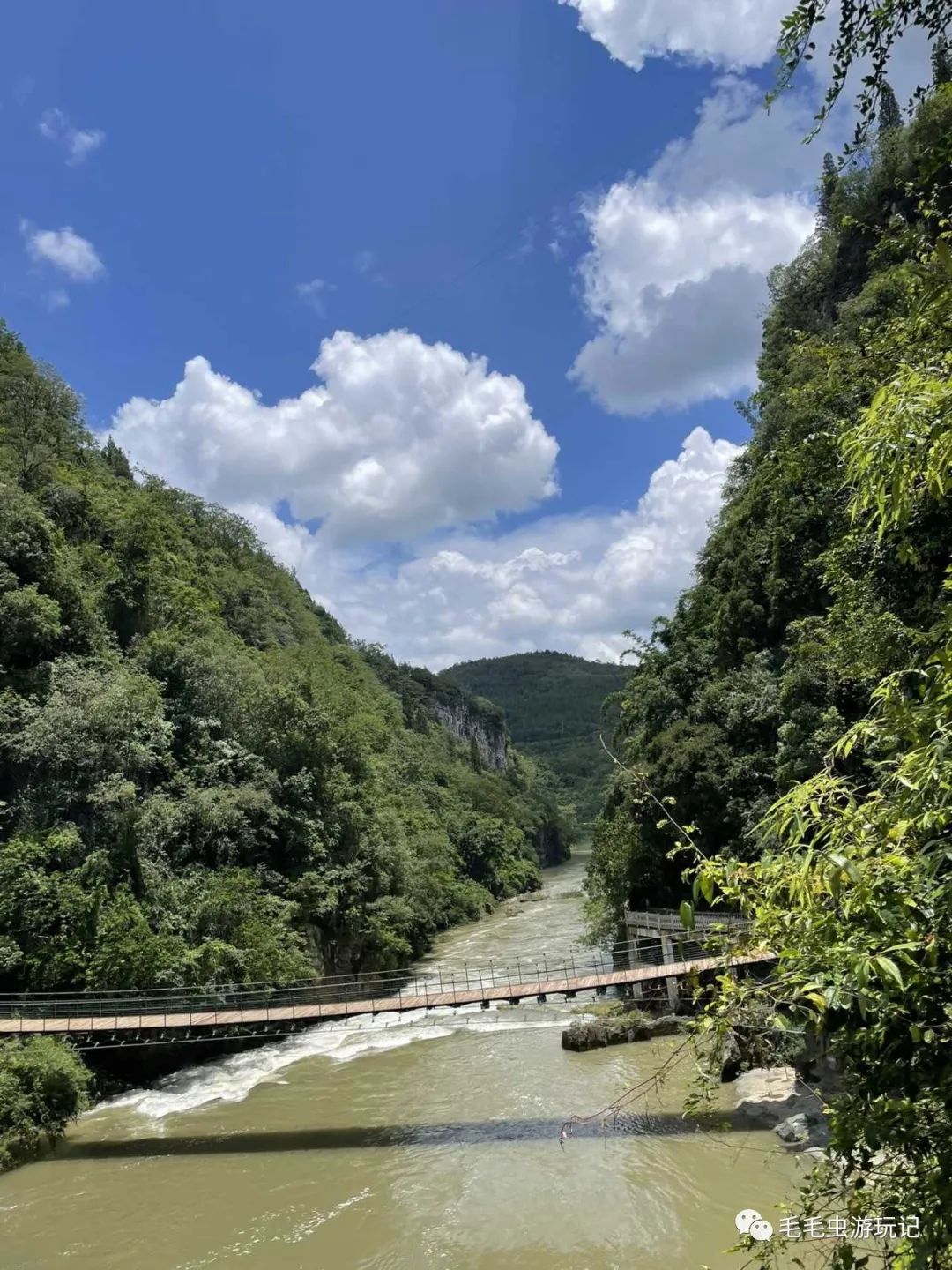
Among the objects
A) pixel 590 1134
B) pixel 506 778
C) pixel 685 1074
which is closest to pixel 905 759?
pixel 590 1134

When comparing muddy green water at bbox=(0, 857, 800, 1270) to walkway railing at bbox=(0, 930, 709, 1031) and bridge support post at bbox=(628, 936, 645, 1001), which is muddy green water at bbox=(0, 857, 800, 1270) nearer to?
walkway railing at bbox=(0, 930, 709, 1031)

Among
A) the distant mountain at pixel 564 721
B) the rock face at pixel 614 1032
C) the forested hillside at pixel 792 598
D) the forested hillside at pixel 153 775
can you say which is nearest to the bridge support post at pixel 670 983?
the rock face at pixel 614 1032

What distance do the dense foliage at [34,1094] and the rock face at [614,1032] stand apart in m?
9.28

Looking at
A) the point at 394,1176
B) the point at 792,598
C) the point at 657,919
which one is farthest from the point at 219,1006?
the point at 792,598

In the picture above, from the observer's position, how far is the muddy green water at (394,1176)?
28.2 ft

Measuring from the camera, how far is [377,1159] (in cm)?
1118

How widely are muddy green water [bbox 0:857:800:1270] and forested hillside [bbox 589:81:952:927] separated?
4.34m

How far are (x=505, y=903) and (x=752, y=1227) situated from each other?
4936 cm

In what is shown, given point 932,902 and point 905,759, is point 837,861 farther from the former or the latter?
point 905,759

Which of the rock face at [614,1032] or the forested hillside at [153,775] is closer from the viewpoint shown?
the rock face at [614,1032]

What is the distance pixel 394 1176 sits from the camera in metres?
10.5

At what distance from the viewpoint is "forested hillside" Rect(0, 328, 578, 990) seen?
17125mm

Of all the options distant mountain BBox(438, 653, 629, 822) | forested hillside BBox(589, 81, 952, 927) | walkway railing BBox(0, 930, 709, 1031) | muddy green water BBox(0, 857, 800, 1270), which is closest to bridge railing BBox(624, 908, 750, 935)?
walkway railing BBox(0, 930, 709, 1031)

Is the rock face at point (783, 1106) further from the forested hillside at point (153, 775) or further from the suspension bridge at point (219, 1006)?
the forested hillside at point (153, 775)
